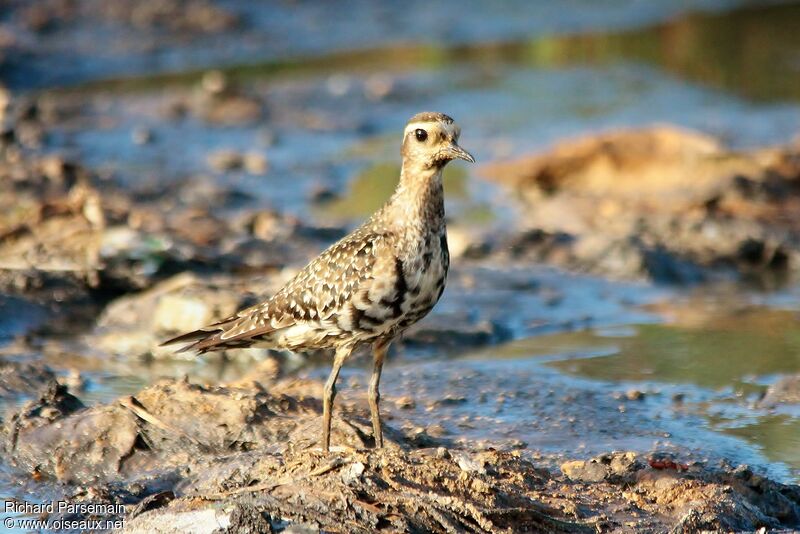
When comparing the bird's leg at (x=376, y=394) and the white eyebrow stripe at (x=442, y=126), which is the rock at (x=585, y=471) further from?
the white eyebrow stripe at (x=442, y=126)

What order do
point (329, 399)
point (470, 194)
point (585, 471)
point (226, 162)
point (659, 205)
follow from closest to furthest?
point (585, 471), point (329, 399), point (659, 205), point (470, 194), point (226, 162)

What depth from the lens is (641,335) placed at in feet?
33.4

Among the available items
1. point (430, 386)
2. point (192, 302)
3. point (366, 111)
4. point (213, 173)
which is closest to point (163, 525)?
point (430, 386)

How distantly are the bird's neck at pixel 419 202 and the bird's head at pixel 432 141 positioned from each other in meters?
0.05

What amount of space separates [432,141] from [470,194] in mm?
6933

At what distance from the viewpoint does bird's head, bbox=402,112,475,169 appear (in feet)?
23.5

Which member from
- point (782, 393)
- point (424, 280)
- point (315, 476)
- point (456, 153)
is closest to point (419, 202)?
point (456, 153)

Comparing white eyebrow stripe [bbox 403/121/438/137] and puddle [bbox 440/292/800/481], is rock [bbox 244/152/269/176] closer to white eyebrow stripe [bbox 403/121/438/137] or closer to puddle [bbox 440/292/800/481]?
puddle [bbox 440/292/800/481]

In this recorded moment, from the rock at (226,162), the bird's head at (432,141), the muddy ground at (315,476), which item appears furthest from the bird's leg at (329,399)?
the rock at (226,162)

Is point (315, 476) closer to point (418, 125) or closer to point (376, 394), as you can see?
point (376, 394)

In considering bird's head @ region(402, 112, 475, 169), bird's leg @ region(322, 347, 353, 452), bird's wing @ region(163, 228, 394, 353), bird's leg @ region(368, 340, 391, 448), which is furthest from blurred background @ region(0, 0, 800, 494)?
bird's head @ region(402, 112, 475, 169)

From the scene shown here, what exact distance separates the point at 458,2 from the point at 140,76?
19.5 feet

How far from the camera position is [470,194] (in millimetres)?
14109

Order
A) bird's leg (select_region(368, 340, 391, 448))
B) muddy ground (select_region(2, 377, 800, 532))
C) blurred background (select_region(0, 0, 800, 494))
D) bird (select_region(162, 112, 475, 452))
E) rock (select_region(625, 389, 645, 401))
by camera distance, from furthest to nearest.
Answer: blurred background (select_region(0, 0, 800, 494)) → rock (select_region(625, 389, 645, 401)) → bird's leg (select_region(368, 340, 391, 448)) → bird (select_region(162, 112, 475, 452)) → muddy ground (select_region(2, 377, 800, 532))
